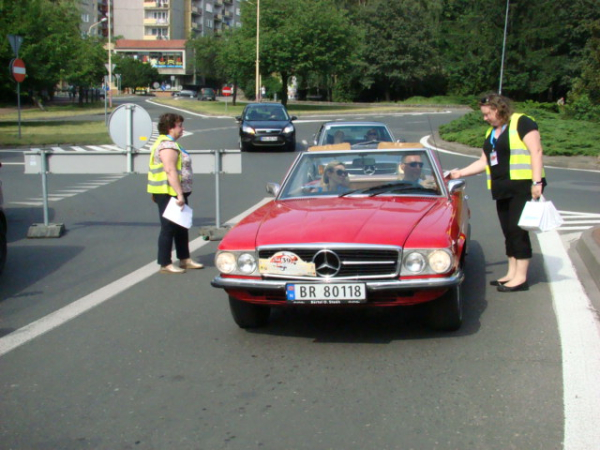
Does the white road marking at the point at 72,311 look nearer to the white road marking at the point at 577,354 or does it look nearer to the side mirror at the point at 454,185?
the side mirror at the point at 454,185

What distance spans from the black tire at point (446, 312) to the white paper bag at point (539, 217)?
4.78 ft

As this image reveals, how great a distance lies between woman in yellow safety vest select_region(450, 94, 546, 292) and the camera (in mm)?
6910

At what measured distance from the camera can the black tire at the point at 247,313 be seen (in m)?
5.82

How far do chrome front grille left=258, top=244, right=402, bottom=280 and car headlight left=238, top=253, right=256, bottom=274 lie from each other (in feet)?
1.16

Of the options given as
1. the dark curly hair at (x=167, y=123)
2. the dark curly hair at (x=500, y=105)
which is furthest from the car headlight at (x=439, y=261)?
the dark curly hair at (x=167, y=123)

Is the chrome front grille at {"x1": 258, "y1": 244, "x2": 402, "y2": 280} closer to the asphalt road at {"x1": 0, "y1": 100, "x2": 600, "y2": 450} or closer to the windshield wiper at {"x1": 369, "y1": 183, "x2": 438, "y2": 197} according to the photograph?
the asphalt road at {"x1": 0, "y1": 100, "x2": 600, "y2": 450}

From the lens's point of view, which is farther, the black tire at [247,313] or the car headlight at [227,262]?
the black tire at [247,313]

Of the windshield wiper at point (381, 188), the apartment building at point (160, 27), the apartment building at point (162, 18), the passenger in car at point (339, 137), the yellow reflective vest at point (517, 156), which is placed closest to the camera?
the windshield wiper at point (381, 188)

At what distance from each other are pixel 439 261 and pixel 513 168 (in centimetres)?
214

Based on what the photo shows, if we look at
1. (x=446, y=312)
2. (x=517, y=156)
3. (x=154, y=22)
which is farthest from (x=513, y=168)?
(x=154, y=22)

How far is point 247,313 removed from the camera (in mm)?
5840

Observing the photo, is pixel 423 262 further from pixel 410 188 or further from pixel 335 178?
pixel 335 178

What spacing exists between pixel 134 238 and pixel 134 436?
6.69m

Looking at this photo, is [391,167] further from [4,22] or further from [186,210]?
[4,22]
